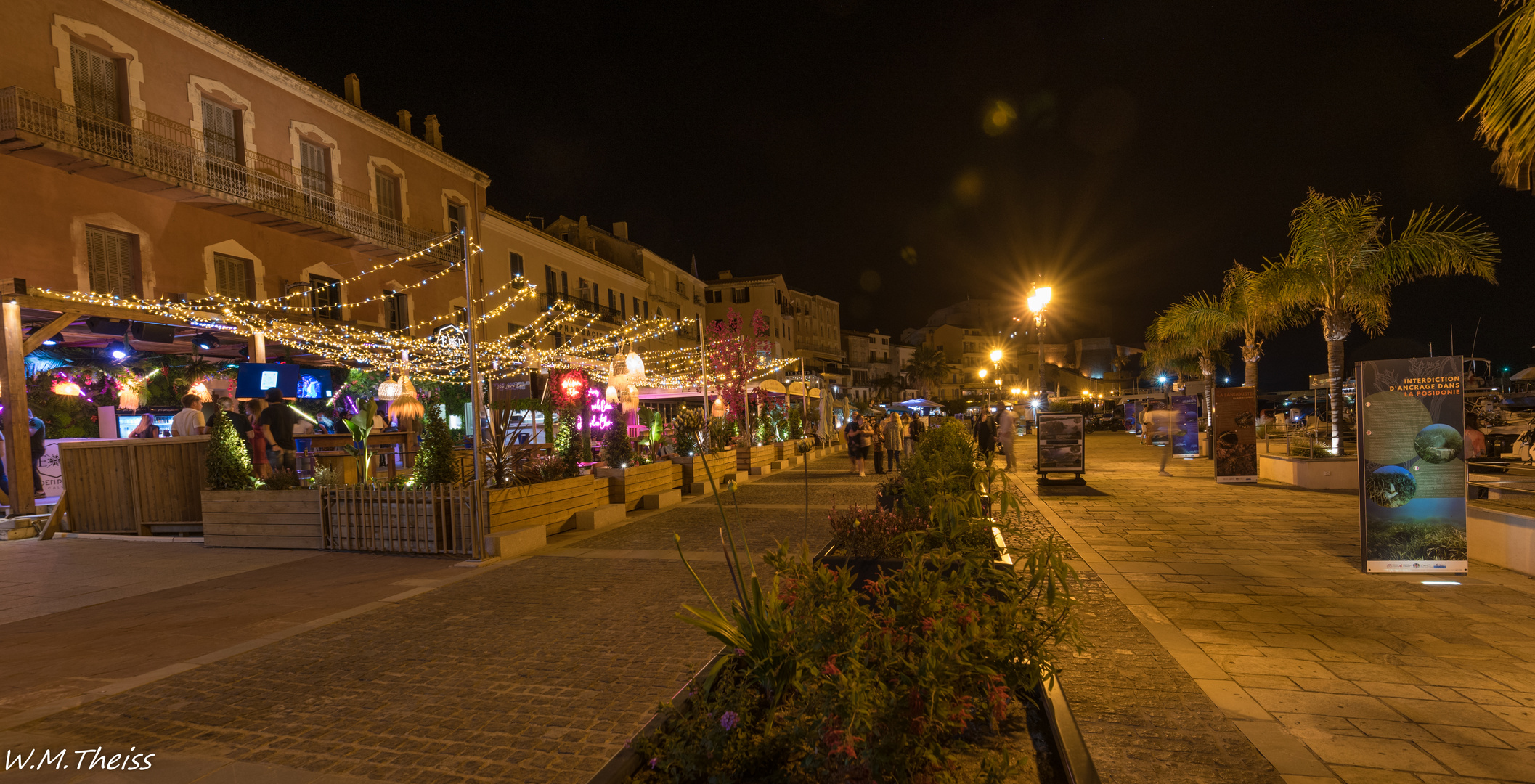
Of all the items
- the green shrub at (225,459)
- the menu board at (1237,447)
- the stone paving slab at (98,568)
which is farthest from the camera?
the menu board at (1237,447)

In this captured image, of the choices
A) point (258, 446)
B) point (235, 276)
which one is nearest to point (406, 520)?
point (258, 446)

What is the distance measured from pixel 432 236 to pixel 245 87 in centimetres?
560

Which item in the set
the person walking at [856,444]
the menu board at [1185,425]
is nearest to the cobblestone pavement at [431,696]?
the person walking at [856,444]

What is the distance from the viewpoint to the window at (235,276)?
1419 cm

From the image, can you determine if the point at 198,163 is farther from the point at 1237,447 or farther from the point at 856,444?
the point at 1237,447

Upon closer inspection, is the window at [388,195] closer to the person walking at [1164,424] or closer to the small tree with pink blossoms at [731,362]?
the small tree with pink blossoms at [731,362]

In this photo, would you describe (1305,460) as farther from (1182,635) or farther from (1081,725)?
(1081,725)

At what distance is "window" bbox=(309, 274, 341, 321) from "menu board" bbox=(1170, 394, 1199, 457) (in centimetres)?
2137

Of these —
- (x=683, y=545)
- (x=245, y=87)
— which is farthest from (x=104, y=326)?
(x=683, y=545)

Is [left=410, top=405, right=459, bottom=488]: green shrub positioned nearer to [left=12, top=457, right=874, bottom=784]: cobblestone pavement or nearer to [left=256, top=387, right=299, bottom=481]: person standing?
[left=256, top=387, right=299, bottom=481]: person standing

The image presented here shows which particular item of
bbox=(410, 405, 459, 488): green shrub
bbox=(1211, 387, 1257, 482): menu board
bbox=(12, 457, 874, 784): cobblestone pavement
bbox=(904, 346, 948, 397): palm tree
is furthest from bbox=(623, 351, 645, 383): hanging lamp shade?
bbox=(904, 346, 948, 397): palm tree

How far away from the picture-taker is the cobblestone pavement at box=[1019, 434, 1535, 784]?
9.82ft

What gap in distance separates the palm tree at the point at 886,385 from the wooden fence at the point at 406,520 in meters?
56.9

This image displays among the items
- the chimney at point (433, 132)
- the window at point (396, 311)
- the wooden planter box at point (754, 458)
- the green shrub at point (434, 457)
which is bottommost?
the wooden planter box at point (754, 458)
